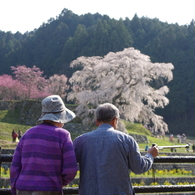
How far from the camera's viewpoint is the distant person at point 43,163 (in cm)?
230

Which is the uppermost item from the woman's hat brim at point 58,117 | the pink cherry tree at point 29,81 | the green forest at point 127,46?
the green forest at point 127,46

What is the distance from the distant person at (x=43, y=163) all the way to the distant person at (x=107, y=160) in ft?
0.45

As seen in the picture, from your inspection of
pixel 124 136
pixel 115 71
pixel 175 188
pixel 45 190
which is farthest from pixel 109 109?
pixel 115 71

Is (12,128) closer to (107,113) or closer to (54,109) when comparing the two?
(54,109)

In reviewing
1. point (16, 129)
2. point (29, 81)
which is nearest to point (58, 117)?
point (16, 129)

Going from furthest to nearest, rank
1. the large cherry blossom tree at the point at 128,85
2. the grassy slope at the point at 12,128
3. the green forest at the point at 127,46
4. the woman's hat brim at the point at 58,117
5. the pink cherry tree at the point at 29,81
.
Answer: the green forest at the point at 127,46 < the pink cherry tree at the point at 29,81 < the large cherry blossom tree at the point at 128,85 < the grassy slope at the point at 12,128 < the woman's hat brim at the point at 58,117

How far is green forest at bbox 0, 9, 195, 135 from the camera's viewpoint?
47.6 meters

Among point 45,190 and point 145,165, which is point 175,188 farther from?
point 45,190

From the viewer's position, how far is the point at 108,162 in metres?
2.36

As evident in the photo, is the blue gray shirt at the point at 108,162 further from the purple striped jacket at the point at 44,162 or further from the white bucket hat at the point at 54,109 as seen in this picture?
the white bucket hat at the point at 54,109

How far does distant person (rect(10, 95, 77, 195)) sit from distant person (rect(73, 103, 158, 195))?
14cm

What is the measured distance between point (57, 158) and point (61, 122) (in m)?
0.29

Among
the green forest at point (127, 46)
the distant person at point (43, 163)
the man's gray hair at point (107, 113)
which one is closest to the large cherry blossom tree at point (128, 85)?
the man's gray hair at point (107, 113)

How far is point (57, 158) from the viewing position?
2344mm
